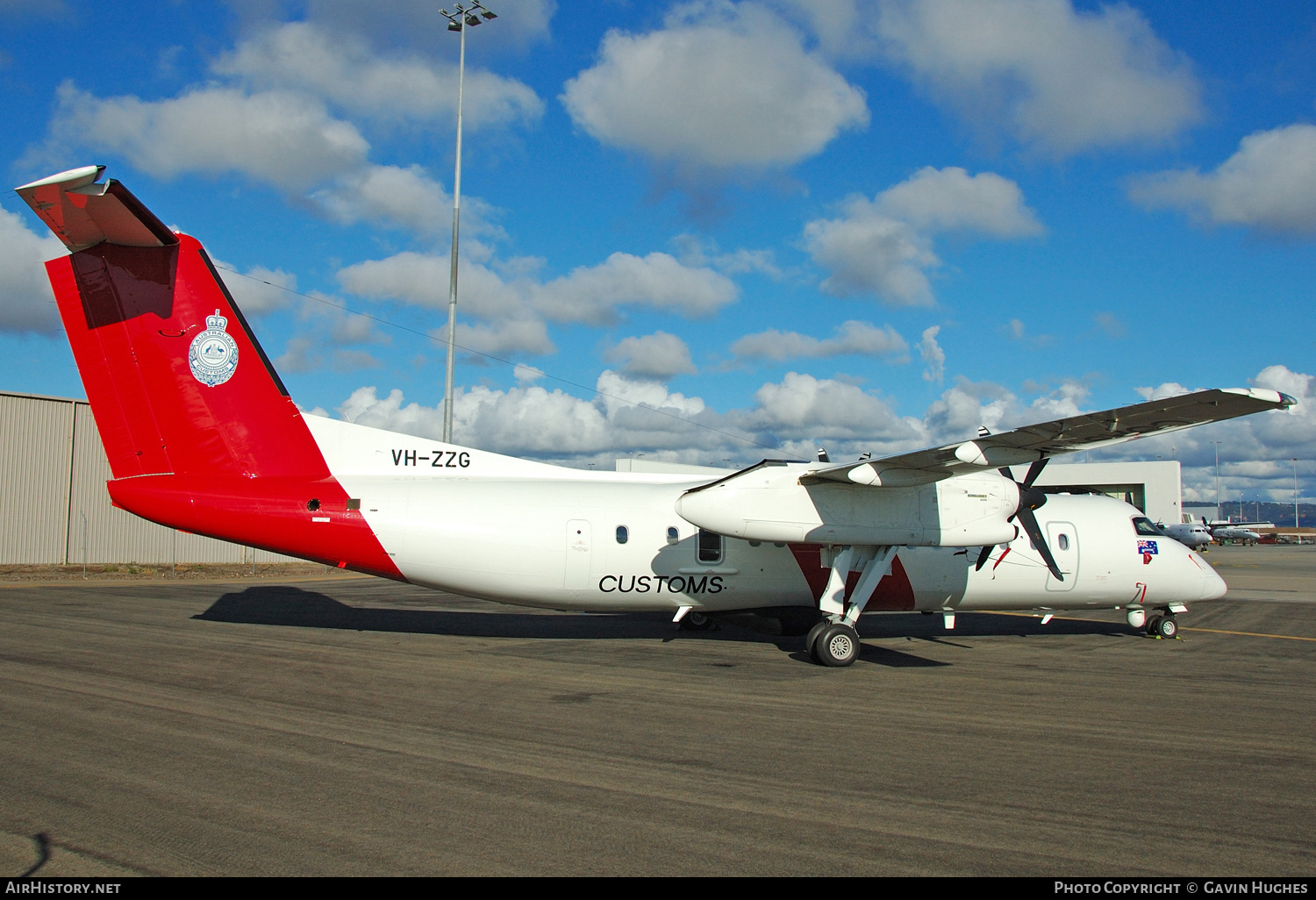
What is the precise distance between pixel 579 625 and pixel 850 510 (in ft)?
22.0

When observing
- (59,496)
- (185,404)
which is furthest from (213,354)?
(59,496)

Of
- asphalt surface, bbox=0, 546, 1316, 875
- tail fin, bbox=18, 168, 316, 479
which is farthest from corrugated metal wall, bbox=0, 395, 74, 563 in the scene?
tail fin, bbox=18, 168, 316, 479

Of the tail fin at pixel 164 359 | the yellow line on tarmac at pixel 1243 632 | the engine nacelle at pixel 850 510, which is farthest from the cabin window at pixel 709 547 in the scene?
the yellow line on tarmac at pixel 1243 632

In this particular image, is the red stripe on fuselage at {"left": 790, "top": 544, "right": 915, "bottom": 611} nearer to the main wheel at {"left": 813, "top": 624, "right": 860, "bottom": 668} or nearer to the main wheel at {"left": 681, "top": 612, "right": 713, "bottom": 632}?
the main wheel at {"left": 813, "top": 624, "right": 860, "bottom": 668}

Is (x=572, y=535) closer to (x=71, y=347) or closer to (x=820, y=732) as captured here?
(x=820, y=732)

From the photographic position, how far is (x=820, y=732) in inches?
302

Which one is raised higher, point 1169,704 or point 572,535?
point 572,535

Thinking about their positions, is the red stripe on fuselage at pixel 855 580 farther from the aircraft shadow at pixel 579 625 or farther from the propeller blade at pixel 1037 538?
the propeller blade at pixel 1037 538

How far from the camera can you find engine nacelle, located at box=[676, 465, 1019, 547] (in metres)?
11.0

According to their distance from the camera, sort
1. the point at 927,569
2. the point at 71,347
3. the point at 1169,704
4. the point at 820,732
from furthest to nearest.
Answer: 1. the point at 927,569
2. the point at 71,347
3. the point at 1169,704
4. the point at 820,732

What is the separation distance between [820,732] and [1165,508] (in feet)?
231

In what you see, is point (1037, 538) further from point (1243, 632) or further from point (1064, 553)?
point (1243, 632)

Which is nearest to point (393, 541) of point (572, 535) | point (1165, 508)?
point (572, 535)

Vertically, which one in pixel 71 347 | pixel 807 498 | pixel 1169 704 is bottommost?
pixel 1169 704
